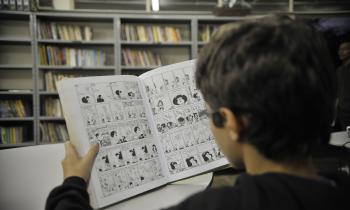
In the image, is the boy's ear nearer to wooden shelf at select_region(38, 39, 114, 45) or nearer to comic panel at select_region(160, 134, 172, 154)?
comic panel at select_region(160, 134, 172, 154)

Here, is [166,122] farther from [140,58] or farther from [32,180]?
[140,58]

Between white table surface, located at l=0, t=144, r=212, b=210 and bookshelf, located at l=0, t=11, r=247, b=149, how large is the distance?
2768mm

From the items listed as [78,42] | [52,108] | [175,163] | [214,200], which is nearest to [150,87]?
[175,163]

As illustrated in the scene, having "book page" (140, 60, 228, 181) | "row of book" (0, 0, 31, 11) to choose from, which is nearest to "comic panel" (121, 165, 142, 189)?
"book page" (140, 60, 228, 181)

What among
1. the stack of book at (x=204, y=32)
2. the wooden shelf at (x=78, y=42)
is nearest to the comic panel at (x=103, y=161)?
the wooden shelf at (x=78, y=42)

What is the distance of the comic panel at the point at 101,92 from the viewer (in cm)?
77

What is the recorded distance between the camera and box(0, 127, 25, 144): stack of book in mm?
3461

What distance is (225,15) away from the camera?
12.2ft

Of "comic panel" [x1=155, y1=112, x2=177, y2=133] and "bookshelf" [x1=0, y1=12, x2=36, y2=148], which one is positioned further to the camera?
"bookshelf" [x1=0, y1=12, x2=36, y2=148]

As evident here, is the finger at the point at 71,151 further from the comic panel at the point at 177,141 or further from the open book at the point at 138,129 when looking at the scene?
the comic panel at the point at 177,141

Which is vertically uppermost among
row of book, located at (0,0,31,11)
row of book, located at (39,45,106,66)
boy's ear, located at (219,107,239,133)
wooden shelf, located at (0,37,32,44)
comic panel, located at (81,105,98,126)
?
row of book, located at (0,0,31,11)

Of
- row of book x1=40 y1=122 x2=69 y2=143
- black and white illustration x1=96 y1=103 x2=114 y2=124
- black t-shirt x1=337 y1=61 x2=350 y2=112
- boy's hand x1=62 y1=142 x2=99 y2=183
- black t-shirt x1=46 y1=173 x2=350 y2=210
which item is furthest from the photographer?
row of book x1=40 y1=122 x2=69 y2=143

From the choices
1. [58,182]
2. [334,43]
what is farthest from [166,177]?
[334,43]

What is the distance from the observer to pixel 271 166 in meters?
0.47
